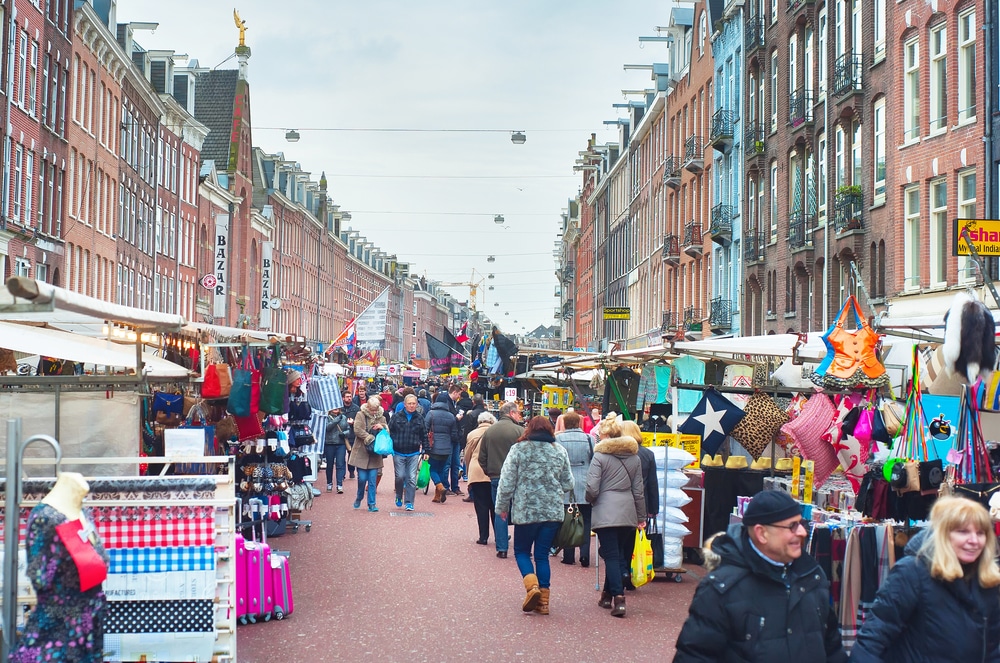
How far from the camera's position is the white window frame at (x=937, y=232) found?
24.6 meters

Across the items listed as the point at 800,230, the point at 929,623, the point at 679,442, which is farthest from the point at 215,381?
the point at 800,230

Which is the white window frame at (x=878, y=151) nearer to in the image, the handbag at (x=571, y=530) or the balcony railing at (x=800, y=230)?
the balcony railing at (x=800, y=230)

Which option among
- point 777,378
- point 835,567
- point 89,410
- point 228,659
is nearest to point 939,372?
point 835,567

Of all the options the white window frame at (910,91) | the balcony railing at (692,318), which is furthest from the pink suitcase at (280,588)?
the balcony railing at (692,318)

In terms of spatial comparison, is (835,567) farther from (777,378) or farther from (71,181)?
(71,181)

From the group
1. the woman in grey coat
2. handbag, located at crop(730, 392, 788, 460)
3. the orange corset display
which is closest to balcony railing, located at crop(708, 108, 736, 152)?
the woman in grey coat

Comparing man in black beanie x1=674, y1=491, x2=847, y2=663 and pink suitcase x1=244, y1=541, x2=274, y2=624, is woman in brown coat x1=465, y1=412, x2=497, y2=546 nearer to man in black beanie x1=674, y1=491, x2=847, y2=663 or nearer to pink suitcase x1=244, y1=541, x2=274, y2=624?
pink suitcase x1=244, y1=541, x2=274, y2=624

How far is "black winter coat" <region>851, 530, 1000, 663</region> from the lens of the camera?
4973mm

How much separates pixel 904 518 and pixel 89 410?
224 inches

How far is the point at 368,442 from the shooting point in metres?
18.3

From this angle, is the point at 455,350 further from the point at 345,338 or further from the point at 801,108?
the point at 801,108

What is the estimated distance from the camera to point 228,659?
780 cm

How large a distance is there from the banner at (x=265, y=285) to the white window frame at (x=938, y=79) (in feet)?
161

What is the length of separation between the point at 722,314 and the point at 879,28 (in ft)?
45.3
